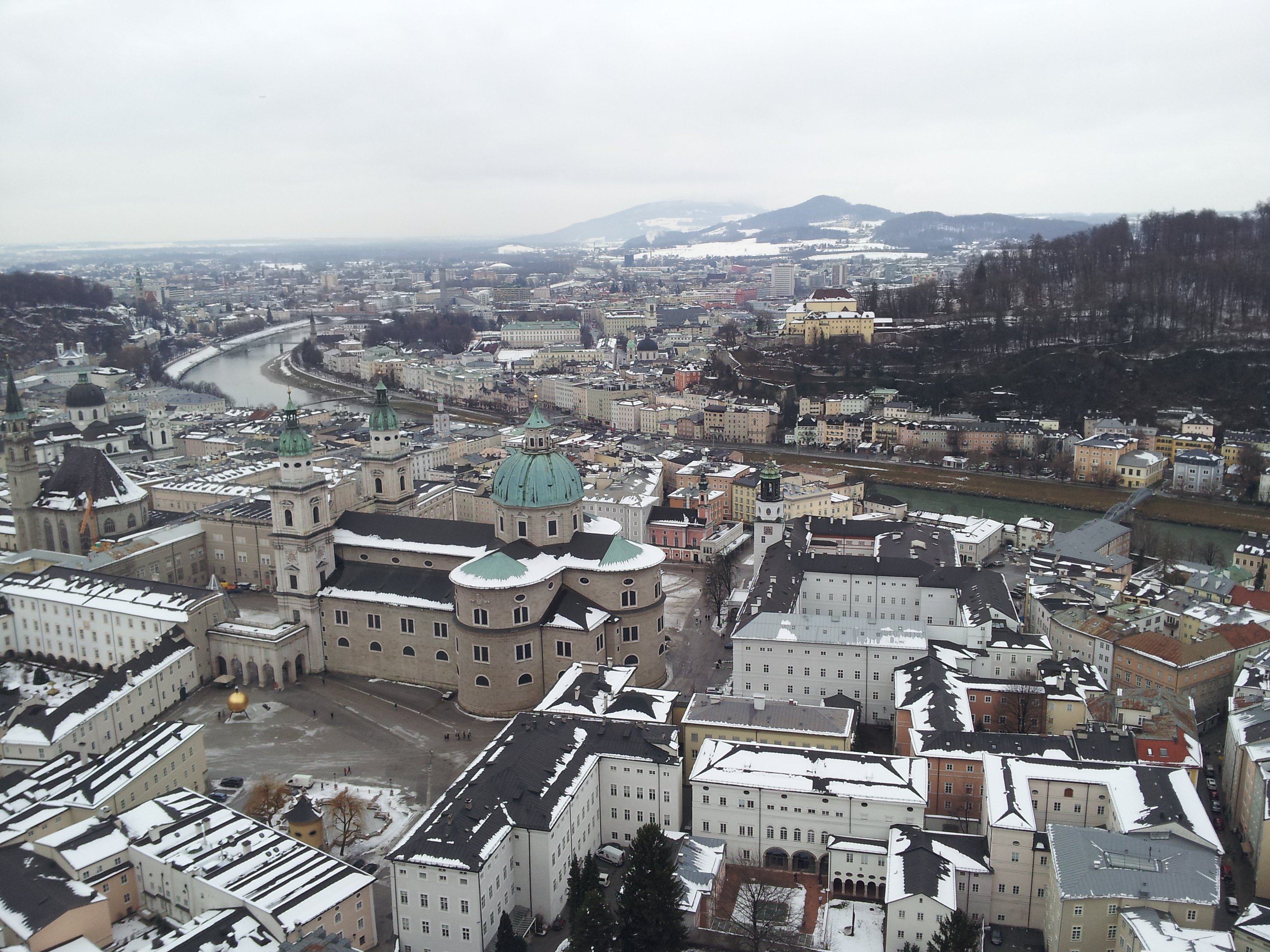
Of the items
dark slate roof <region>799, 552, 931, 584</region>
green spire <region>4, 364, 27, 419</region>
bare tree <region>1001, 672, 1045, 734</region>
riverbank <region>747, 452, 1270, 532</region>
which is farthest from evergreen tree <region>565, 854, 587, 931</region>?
riverbank <region>747, 452, 1270, 532</region>

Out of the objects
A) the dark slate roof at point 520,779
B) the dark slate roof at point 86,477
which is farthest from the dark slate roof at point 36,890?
the dark slate roof at point 86,477

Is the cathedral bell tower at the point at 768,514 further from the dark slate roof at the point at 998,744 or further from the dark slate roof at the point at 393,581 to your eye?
the dark slate roof at the point at 998,744

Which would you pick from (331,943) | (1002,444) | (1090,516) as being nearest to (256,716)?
(331,943)

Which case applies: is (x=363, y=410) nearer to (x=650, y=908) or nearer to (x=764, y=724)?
(x=764, y=724)

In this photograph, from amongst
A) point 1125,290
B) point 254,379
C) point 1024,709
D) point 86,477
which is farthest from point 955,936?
point 254,379

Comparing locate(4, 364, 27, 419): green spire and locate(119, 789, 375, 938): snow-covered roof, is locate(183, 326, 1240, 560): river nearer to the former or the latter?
locate(119, 789, 375, 938): snow-covered roof
